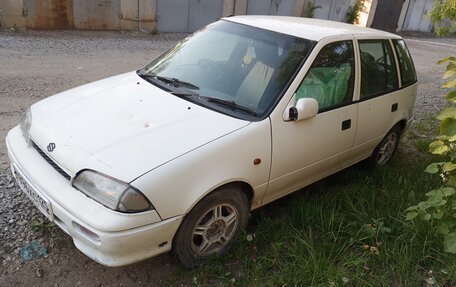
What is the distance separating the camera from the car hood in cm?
245

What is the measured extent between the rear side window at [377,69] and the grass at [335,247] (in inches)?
39.2

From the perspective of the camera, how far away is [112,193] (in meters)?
2.34

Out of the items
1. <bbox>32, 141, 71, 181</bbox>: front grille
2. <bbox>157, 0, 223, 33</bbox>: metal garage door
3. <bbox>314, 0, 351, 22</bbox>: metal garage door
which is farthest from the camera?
<bbox>314, 0, 351, 22</bbox>: metal garage door

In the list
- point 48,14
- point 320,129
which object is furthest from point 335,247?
point 48,14

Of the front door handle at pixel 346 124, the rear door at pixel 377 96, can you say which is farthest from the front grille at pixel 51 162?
the rear door at pixel 377 96

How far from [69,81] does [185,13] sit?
6988mm

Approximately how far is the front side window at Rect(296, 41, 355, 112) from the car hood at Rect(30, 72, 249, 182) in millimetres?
786

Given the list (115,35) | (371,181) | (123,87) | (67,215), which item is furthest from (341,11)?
(67,215)

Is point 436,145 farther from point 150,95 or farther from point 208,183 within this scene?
point 150,95

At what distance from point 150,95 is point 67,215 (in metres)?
1.18

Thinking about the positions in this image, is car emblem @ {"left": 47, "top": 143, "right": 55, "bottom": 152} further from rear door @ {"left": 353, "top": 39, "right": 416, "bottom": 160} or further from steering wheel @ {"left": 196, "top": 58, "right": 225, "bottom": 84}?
rear door @ {"left": 353, "top": 39, "right": 416, "bottom": 160}

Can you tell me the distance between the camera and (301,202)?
Result: 3.57 m

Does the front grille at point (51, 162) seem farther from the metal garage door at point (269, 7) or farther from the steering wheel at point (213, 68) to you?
the metal garage door at point (269, 7)

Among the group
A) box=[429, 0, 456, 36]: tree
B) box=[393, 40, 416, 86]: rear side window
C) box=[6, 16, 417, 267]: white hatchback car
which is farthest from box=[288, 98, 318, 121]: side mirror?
box=[393, 40, 416, 86]: rear side window
